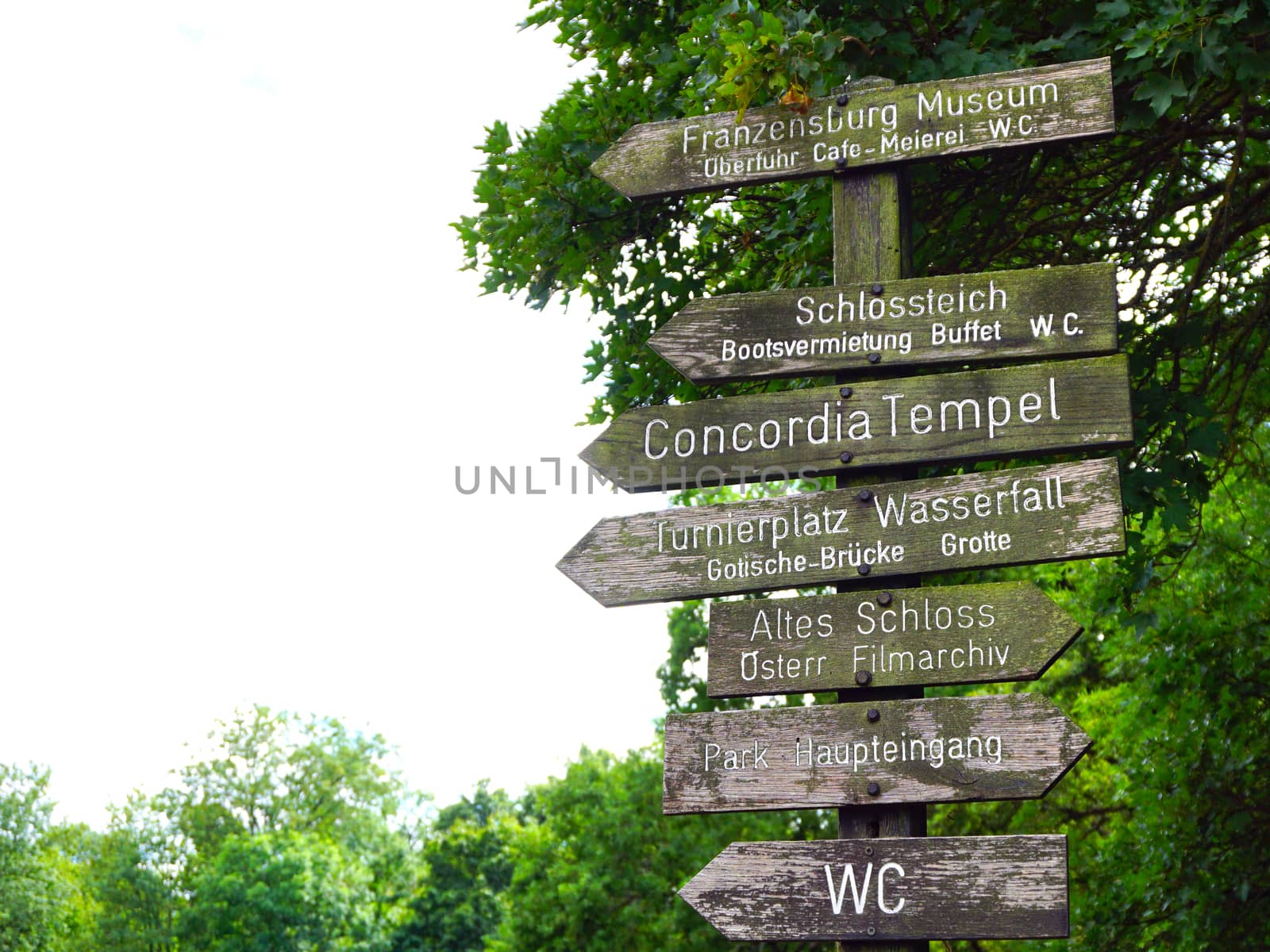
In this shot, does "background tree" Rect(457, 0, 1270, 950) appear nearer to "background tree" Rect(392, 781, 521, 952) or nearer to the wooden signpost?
the wooden signpost

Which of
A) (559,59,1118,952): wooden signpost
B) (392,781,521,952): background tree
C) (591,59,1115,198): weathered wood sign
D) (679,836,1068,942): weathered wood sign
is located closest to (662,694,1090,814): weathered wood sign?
(559,59,1118,952): wooden signpost

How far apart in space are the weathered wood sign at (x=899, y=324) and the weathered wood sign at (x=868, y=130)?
1.65 feet

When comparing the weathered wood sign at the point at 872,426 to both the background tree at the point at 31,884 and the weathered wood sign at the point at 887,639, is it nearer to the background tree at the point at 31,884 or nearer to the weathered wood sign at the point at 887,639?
the weathered wood sign at the point at 887,639

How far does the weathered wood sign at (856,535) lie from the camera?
414 centimetres

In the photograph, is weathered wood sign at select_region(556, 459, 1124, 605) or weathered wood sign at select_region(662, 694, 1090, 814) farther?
weathered wood sign at select_region(556, 459, 1124, 605)

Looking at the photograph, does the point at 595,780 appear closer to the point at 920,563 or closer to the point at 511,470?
the point at 511,470

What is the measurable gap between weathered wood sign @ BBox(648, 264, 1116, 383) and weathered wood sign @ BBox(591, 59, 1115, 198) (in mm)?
502

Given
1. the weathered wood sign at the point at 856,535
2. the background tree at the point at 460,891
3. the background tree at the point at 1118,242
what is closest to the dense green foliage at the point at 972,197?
the background tree at the point at 1118,242

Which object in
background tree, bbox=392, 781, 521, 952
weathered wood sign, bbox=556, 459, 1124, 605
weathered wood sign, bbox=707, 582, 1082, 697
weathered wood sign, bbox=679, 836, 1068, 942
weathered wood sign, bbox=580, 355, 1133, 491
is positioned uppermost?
weathered wood sign, bbox=580, 355, 1133, 491

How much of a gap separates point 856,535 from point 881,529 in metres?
0.08

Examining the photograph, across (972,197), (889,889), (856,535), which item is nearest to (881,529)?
(856,535)

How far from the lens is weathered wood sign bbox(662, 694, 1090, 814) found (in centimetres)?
397

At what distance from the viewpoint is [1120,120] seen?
5.71 metres

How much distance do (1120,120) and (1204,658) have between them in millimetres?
5127
